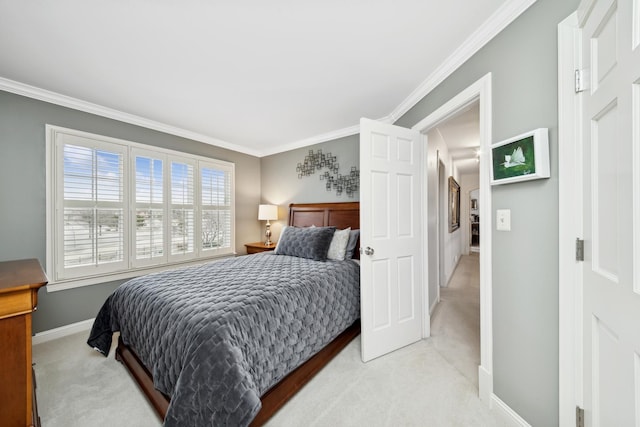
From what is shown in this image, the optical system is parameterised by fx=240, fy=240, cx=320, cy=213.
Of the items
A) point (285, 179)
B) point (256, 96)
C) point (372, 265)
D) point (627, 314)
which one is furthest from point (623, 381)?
point (285, 179)

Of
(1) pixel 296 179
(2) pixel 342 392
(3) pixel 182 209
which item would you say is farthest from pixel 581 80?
(3) pixel 182 209

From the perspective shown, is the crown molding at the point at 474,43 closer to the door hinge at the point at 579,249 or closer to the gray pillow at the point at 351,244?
the door hinge at the point at 579,249

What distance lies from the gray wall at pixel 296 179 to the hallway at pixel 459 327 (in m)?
1.88

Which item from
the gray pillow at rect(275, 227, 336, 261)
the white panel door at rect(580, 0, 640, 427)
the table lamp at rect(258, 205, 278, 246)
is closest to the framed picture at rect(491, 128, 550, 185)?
the white panel door at rect(580, 0, 640, 427)

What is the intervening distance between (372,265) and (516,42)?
1.74 metres

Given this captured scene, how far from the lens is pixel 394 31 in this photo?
5.37 ft

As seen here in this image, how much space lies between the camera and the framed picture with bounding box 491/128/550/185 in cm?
118

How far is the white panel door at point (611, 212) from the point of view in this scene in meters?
0.73

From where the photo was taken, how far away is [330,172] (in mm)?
3725

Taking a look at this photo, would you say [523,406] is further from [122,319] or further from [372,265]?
[122,319]

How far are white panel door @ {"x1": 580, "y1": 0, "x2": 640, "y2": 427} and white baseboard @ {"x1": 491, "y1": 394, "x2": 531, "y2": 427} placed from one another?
1.43ft

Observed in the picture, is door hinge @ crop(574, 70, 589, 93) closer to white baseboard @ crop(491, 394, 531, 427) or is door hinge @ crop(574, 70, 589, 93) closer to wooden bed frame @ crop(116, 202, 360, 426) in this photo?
white baseboard @ crop(491, 394, 531, 427)

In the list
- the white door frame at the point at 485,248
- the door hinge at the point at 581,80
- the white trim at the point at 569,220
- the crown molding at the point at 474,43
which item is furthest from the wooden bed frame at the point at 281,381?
the door hinge at the point at 581,80

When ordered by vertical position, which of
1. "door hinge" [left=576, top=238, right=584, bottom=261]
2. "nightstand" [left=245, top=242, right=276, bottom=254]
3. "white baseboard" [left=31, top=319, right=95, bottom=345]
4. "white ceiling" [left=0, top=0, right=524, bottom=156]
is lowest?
"white baseboard" [left=31, top=319, right=95, bottom=345]
